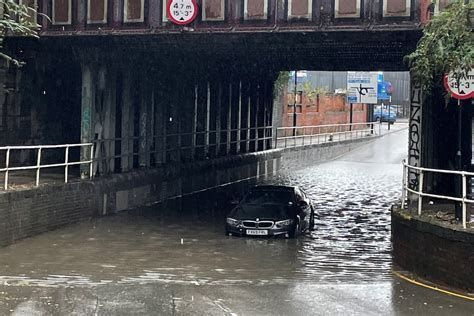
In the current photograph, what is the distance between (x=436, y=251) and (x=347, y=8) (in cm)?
713

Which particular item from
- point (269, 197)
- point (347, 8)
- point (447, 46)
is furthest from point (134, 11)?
point (447, 46)

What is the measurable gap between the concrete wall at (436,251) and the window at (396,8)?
199 inches

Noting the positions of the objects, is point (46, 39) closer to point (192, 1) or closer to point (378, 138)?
point (192, 1)

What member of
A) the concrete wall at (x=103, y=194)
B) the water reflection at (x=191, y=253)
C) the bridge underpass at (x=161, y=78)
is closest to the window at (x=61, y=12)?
the bridge underpass at (x=161, y=78)

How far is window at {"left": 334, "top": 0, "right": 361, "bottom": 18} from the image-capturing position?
1845 centimetres

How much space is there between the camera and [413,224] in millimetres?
14703

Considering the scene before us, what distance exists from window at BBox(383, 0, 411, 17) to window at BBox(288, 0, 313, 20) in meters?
1.76

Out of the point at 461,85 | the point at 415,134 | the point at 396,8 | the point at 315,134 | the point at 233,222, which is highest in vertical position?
the point at 396,8

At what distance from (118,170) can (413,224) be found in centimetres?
1329

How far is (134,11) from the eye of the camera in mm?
20406

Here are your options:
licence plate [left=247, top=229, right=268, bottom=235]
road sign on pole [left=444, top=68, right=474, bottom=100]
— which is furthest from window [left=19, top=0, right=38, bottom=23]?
road sign on pole [left=444, top=68, right=474, bottom=100]

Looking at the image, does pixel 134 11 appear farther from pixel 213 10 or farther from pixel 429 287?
pixel 429 287

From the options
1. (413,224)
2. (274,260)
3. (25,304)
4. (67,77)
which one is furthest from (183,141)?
(25,304)

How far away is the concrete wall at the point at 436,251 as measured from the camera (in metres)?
12.8
